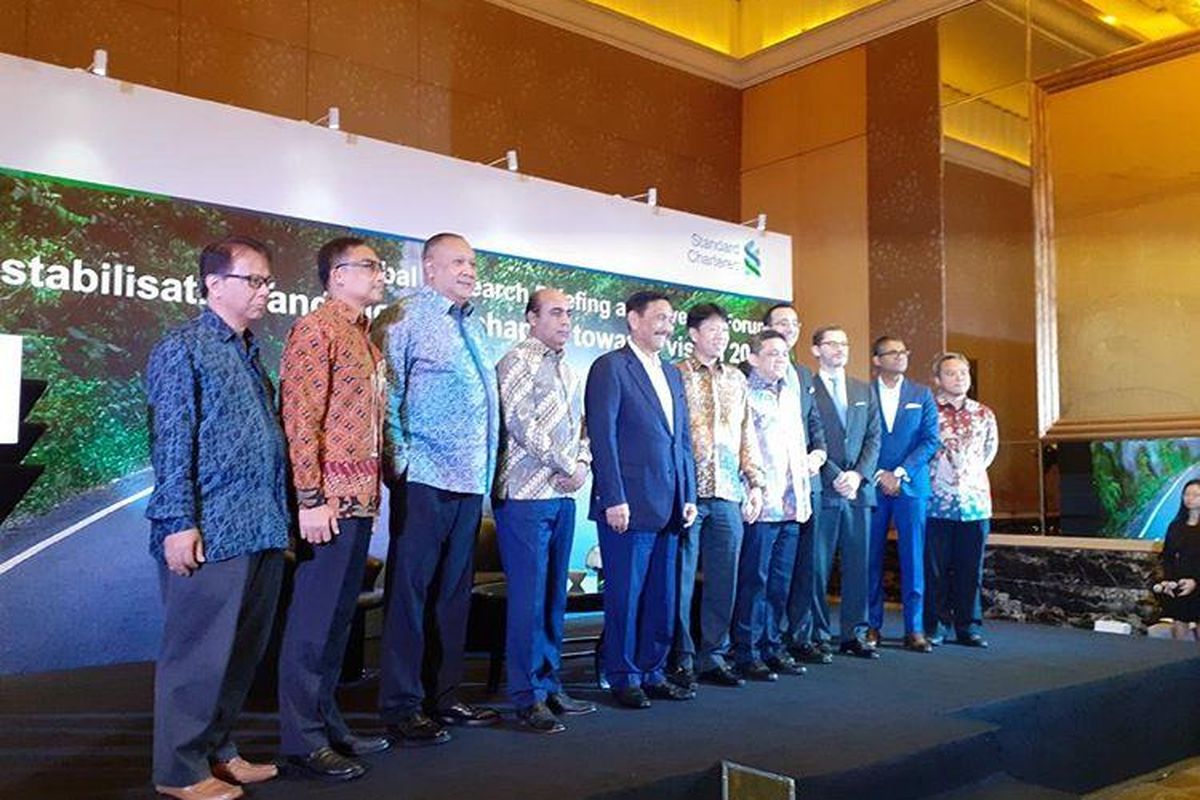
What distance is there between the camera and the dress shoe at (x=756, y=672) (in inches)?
152

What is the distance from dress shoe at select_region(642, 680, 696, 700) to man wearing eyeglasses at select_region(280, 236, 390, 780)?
118 centimetres

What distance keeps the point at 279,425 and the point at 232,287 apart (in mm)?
353

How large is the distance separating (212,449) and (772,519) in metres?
2.31

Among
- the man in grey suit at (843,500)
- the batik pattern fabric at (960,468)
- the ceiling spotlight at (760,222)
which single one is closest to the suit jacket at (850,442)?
the man in grey suit at (843,500)

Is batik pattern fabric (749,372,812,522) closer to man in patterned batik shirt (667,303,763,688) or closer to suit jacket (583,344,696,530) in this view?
man in patterned batik shirt (667,303,763,688)

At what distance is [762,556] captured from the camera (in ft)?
13.0

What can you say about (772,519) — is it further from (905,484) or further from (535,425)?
(535,425)

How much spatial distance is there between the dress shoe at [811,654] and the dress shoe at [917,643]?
20.8 inches

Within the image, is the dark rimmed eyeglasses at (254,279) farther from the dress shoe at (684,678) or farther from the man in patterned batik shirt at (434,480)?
the dress shoe at (684,678)

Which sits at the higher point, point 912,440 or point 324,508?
point 912,440

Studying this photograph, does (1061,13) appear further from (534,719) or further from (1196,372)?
(534,719)

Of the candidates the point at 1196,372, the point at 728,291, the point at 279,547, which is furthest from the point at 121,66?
the point at 1196,372

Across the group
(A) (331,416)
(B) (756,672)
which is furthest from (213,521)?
(B) (756,672)

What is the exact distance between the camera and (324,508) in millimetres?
2479
